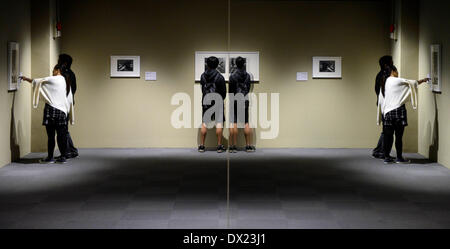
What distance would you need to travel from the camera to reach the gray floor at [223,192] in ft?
19.8

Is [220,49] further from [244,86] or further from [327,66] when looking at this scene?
[327,66]

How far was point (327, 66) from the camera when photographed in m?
12.0

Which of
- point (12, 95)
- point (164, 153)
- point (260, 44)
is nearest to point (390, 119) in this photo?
point (260, 44)

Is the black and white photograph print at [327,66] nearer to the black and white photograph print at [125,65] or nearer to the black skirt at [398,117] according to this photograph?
the black skirt at [398,117]

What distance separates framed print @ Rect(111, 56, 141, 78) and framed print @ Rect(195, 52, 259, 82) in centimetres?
115

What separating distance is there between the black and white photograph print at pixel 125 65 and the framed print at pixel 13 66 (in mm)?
2224

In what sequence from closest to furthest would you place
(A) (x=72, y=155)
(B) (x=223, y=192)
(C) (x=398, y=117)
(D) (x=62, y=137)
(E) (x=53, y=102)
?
(B) (x=223, y=192) → (E) (x=53, y=102) → (C) (x=398, y=117) → (D) (x=62, y=137) → (A) (x=72, y=155)

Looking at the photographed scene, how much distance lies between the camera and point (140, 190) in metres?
7.60

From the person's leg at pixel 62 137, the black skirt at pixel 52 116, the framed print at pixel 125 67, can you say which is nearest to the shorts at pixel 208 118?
the framed print at pixel 125 67

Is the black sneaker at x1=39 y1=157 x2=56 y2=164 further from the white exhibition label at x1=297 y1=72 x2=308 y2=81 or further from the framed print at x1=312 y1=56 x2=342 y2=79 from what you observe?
the framed print at x1=312 y1=56 x2=342 y2=79

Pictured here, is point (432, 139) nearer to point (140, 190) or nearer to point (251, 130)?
point (251, 130)

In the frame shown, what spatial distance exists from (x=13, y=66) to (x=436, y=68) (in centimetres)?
678

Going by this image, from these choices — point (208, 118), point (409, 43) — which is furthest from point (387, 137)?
point (208, 118)

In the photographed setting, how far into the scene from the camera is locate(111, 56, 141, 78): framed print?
39.2 ft
